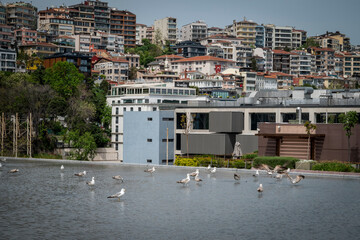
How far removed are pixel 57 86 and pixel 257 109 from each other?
53202 millimetres

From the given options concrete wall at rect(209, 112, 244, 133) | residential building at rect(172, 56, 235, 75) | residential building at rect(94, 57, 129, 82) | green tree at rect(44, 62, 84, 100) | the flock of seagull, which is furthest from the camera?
residential building at rect(172, 56, 235, 75)

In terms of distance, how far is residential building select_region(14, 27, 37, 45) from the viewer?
194m

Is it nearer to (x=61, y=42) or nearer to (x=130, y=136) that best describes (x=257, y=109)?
(x=130, y=136)

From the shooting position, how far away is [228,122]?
70.1 m

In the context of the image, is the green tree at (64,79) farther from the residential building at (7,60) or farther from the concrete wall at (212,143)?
the concrete wall at (212,143)

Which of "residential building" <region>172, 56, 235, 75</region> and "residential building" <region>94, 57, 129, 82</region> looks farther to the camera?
"residential building" <region>172, 56, 235, 75</region>

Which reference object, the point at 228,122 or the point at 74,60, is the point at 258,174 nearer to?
the point at 228,122

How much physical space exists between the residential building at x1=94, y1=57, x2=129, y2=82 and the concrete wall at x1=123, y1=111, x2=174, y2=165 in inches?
4024

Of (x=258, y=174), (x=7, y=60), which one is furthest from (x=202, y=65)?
(x=258, y=174)

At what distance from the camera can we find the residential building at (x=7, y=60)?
508 ft

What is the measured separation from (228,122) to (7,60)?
10156 cm

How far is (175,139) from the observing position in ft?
259

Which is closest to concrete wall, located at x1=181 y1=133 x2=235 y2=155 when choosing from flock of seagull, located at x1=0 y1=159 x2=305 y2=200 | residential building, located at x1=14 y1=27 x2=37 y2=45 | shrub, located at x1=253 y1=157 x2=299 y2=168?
flock of seagull, located at x1=0 y1=159 x2=305 y2=200

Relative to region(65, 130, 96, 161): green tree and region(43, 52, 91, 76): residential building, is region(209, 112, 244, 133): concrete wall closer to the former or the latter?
region(65, 130, 96, 161): green tree
